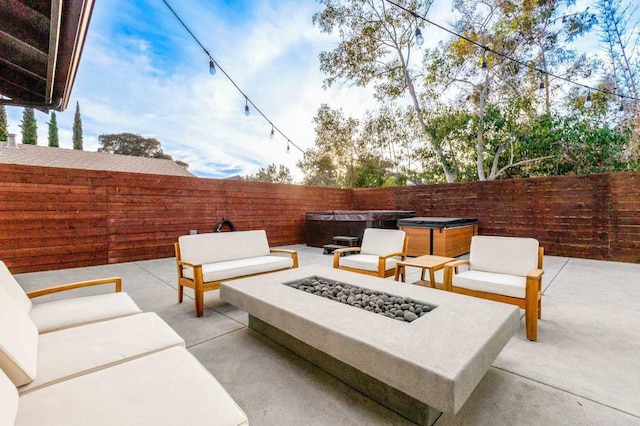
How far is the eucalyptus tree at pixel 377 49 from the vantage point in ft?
32.6

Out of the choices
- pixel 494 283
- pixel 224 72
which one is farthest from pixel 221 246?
pixel 224 72

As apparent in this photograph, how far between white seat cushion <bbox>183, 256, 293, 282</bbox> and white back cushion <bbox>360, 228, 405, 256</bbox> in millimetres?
1035

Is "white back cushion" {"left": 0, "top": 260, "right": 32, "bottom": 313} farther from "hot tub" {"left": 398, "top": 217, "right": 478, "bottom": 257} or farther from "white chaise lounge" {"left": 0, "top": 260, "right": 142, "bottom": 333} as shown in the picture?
"hot tub" {"left": 398, "top": 217, "right": 478, "bottom": 257}

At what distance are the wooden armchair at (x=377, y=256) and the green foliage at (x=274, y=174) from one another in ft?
49.5

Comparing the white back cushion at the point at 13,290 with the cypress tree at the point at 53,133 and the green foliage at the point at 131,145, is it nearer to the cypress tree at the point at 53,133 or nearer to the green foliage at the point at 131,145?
the green foliage at the point at 131,145

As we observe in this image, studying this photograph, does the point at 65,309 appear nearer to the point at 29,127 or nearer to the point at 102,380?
the point at 102,380

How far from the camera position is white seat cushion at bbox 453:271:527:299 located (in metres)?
2.19

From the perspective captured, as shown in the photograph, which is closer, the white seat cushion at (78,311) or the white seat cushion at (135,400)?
the white seat cushion at (135,400)

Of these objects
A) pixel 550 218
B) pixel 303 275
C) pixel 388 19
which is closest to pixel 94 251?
pixel 303 275

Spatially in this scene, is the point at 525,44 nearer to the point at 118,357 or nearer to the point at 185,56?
the point at 185,56

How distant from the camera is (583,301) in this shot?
2.90m

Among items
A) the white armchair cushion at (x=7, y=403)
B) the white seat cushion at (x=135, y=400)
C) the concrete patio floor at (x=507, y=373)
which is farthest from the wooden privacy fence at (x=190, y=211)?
the white armchair cushion at (x=7, y=403)

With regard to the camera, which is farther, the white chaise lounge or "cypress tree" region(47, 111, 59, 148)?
"cypress tree" region(47, 111, 59, 148)

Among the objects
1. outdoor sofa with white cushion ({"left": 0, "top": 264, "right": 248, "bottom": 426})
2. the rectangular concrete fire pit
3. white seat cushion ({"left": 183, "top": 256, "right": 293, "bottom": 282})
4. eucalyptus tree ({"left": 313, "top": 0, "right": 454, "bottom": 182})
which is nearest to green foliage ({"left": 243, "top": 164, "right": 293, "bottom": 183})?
eucalyptus tree ({"left": 313, "top": 0, "right": 454, "bottom": 182})
